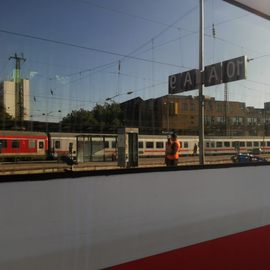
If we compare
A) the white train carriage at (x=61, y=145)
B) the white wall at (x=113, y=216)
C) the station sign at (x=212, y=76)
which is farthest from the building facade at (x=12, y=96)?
the station sign at (x=212, y=76)

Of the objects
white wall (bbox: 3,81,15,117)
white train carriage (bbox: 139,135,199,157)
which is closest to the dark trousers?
white train carriage (bbox: 139,135,199,157)

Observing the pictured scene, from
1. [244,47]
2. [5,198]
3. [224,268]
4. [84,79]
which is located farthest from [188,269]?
[244,47]

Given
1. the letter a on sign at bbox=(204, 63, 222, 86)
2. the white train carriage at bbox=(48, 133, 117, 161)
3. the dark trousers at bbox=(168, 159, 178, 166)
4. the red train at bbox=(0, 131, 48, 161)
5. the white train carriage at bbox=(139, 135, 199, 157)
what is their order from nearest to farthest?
1. the red train at bbox=(0, 131, 48, 161)
2. the white train carriage at bbox=(48, 133, 117, 161)
3. the white train carriage at bbox=(139, 135, 199, 157)
4. the dark trousers at bbox=(168, 159, 178, 166)
5. the letter a on sign at bbox=(204, 63, 222, 86)

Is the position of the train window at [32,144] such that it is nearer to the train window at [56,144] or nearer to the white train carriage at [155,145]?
the train window at [56,144]

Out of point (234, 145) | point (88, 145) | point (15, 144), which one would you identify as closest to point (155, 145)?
point (88, 145)

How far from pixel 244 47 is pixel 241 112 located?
910 mm

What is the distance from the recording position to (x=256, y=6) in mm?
Answer: 3742

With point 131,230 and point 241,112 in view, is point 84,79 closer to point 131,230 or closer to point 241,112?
point 131,230

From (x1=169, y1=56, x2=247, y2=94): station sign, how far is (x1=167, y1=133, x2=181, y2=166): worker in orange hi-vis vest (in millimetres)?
559

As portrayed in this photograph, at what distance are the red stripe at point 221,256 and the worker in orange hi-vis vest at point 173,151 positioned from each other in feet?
3.18

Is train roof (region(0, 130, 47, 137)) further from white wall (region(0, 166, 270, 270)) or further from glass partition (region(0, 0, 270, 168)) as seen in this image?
white wall (region(0, 166, 270, 270))

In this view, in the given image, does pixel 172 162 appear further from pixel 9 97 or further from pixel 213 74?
pixel 9 97

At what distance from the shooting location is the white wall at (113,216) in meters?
1.93

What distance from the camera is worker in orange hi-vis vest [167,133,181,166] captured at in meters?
2.94
